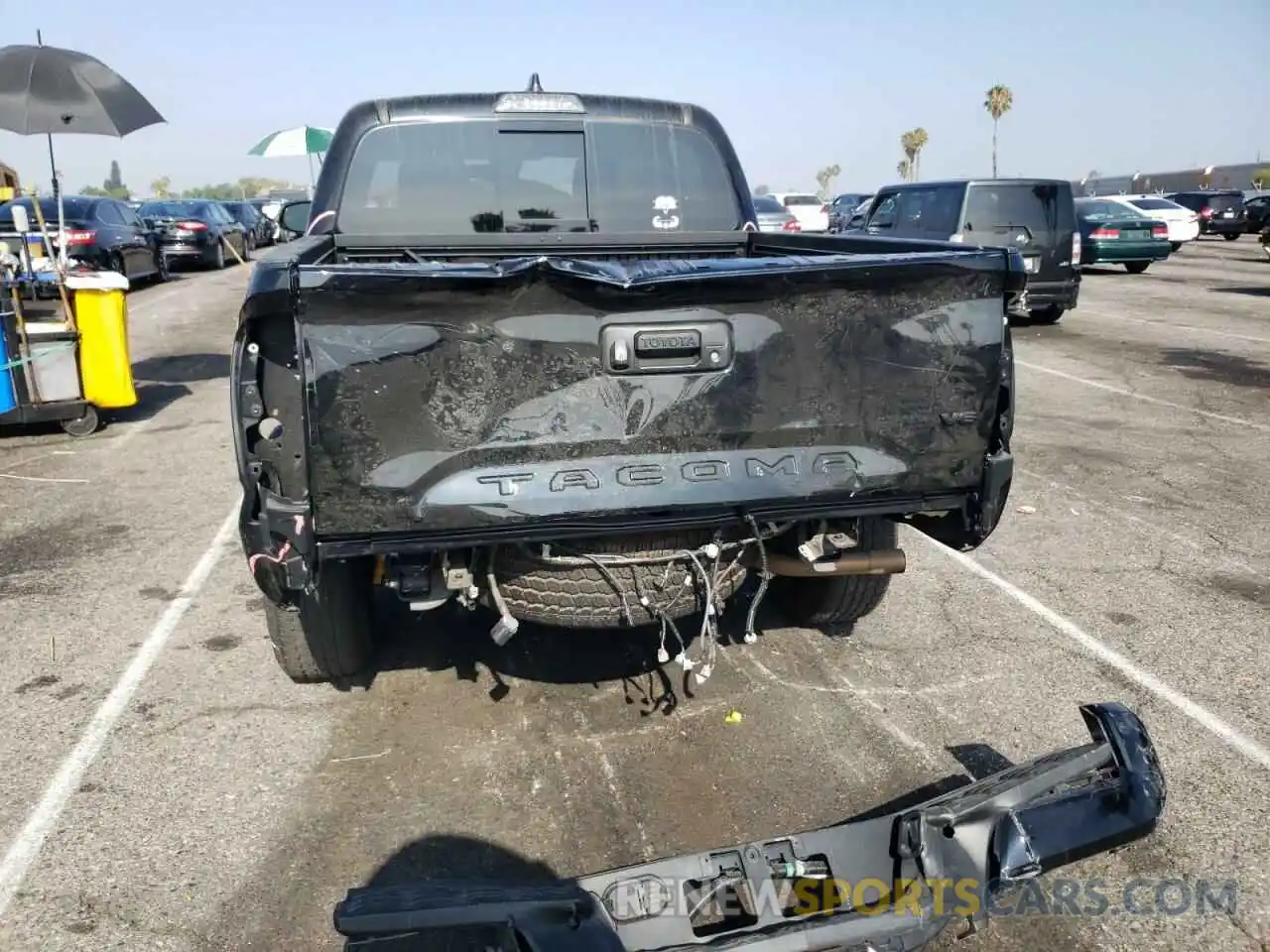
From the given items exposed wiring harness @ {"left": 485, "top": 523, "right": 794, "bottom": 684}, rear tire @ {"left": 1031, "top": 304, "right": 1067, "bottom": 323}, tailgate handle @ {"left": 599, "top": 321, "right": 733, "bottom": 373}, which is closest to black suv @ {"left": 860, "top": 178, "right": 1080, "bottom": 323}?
rear tire @ {"left": 1031, "top": 304, "right": 1067, "bottom": 323}

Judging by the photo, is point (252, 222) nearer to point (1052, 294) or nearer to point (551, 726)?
point (1052, 294)

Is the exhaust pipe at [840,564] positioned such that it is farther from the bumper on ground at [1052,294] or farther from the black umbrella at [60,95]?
the bumper on ground at [1052,294]

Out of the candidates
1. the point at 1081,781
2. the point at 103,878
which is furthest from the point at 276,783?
the point at 1081,781

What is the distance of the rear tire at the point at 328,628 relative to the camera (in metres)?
3.64

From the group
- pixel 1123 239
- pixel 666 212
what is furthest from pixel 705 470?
pixel 1123 239

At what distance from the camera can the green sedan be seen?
22.0 meters

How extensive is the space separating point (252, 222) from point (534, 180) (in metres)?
30.1

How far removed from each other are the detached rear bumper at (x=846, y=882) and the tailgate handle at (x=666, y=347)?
1.34 metres

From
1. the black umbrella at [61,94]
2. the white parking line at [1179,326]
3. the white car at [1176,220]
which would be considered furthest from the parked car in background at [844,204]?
the black umbrella at [61,94]

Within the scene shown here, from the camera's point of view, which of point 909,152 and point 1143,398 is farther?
point 909,152

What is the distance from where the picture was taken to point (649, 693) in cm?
411

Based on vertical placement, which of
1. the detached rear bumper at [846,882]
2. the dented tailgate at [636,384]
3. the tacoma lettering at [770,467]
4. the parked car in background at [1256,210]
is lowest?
the detached rear bumper at [846,882]

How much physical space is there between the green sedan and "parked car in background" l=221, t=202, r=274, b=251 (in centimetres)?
2269

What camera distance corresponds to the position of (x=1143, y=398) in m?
9.82
